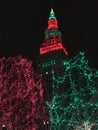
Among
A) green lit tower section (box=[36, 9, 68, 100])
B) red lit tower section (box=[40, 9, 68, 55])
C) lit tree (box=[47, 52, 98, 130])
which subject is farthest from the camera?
red lit tower section (box=[40, 9, 68, 55])

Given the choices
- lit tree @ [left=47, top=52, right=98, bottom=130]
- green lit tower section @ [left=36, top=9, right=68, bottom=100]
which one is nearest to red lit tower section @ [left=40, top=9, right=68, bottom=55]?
green lit tower section @ [left=36, top=9, right=68, bottom=100]

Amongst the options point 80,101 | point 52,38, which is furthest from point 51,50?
point 80,101

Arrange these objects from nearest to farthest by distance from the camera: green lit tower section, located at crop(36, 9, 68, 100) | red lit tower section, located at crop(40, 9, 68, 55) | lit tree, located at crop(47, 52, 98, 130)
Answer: lit tree, located at crop(47, 52, 98, 130) < green lit tower section, located at crop(36, 9, 68, 100) < red lit tower section, located at crop(40, 9, 68, 55)

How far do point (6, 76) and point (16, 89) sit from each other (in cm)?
91

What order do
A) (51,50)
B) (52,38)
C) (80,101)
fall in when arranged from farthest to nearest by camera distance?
(52,38) → (51,50) → (80,101)

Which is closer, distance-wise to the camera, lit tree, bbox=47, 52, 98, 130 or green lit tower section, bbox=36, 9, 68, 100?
lit tree, bbox=47, 52, 98, 130

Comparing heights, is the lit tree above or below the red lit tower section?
below

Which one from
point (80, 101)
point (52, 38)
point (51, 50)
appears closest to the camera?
point (80, 101)

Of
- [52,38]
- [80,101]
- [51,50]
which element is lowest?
[80,101]

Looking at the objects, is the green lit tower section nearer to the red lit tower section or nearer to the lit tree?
the red lit tower section

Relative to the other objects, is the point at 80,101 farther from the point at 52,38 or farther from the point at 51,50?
the point at 52,38

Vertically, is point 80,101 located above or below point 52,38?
below

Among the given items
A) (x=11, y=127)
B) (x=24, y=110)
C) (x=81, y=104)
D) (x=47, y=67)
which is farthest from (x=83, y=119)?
(x=47, y=67)

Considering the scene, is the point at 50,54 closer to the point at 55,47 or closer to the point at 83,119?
the point at 55,47
